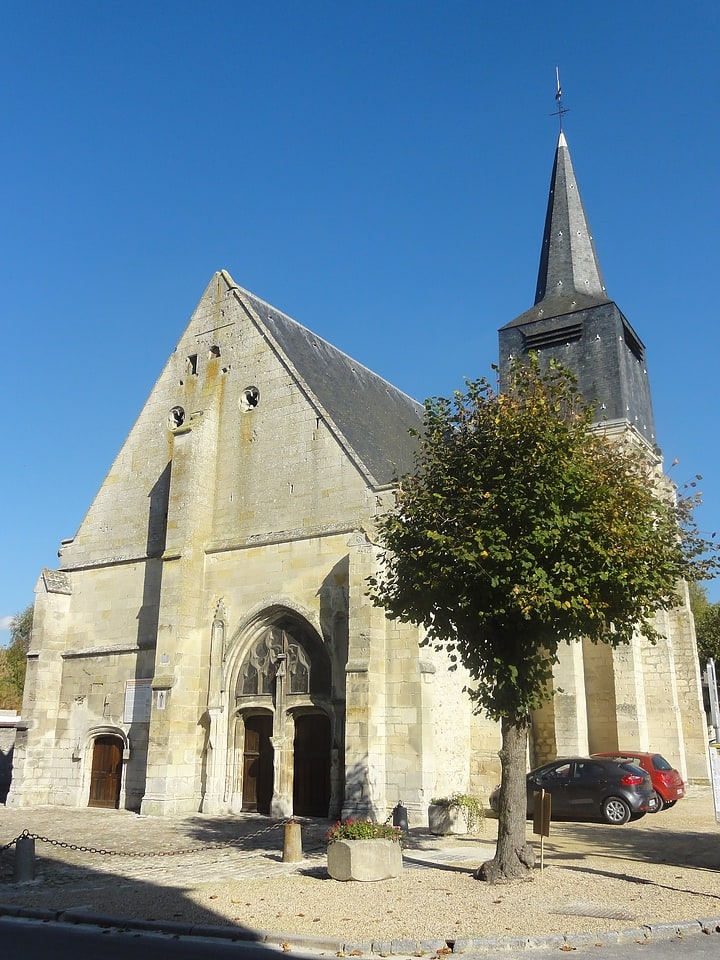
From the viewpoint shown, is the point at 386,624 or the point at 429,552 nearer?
the point at 429,552

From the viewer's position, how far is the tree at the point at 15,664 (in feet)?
131

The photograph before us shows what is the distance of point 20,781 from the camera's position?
62.2ft

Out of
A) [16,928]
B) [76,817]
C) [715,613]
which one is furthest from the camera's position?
[715,613]

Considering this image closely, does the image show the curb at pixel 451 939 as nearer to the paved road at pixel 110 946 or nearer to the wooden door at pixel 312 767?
the paved road at pixel 110 946

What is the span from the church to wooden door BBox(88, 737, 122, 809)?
47 mm

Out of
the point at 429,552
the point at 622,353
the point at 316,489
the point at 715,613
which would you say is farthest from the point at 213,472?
the point at 715,613

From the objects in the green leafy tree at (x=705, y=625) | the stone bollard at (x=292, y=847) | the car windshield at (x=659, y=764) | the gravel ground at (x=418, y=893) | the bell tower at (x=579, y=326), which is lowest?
the gravel ground at (x=418, y=893)

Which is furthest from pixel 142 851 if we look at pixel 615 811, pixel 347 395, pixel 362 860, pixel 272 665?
pixel 347 395

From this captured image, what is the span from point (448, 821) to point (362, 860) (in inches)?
177

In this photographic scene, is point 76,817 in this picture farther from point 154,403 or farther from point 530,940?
point 530,940

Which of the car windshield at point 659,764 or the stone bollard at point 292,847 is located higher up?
the car windshield at point 659,764

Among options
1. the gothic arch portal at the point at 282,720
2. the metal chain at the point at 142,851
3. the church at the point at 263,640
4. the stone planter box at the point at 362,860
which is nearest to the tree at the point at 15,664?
the church at the point at 263,640

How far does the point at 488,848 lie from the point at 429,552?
5119mm

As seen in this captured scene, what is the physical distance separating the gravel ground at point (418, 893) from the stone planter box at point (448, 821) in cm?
130
